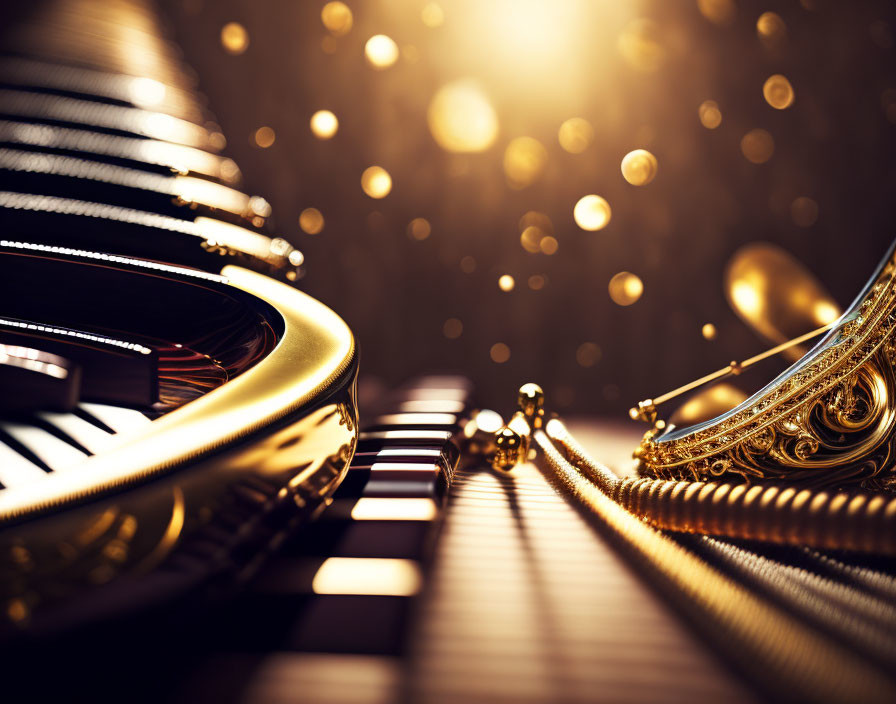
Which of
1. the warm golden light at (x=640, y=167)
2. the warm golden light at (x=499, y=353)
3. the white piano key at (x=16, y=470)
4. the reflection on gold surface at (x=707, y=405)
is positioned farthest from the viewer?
the warm golden light at (x=499, y=353)

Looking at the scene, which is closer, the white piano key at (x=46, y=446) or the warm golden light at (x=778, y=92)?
the white piano key at (x=46, y=446)

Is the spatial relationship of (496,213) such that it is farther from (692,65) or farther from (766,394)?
(766,394)

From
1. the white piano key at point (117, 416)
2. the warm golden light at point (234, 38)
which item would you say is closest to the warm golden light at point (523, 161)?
the warm golden light at point (234, 38)

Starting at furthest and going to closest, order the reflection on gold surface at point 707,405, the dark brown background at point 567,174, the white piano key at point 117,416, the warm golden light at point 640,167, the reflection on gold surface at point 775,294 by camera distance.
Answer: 1. the warm golden light at point 640,167
2. the dark brown background at point 567,174
3. the reflection on gold surface at point 775,294
4. the reflection on gold surface at point 707,405
5. the white piano key at point 117,416

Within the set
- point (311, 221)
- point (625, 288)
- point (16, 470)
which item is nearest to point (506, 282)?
point (625, 288)

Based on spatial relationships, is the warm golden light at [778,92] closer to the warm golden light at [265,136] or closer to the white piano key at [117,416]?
the warm golden light at [265,136]

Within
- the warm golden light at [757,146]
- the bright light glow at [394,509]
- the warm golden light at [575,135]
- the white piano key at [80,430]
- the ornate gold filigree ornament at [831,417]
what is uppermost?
the warm golden light at [575,135]

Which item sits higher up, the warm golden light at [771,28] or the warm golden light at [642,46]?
the warm golden light at [642,46]
